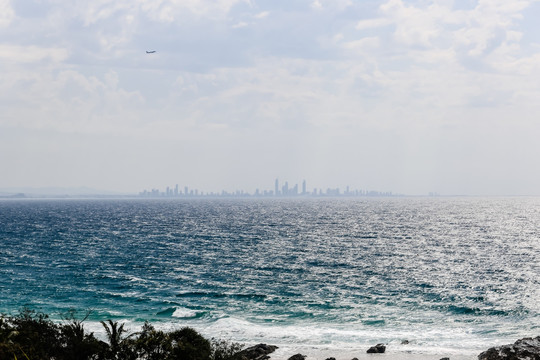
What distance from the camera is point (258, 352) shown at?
38844mm

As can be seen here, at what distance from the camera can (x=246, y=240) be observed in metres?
122

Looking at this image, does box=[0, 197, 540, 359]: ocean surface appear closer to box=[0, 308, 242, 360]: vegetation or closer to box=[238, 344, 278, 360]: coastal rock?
→ box=[238, 344, 278, 360]: coastal rock

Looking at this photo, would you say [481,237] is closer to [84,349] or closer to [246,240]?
[246,240]

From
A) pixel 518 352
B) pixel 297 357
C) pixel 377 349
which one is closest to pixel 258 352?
pixel 297 357

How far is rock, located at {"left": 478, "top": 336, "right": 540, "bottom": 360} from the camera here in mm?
34719

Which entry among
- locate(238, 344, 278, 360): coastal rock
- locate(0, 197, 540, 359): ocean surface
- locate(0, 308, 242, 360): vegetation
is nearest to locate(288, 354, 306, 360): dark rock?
locate(238, 344, 278, 360): coastal rock

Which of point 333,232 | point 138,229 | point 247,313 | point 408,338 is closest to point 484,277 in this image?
point 408,338

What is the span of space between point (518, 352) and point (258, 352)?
19.1m

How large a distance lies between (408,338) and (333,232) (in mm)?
103127

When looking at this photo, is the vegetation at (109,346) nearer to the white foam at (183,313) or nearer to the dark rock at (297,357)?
the dark rock at (297,357)

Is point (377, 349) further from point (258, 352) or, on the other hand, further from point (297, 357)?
point (258, 352)

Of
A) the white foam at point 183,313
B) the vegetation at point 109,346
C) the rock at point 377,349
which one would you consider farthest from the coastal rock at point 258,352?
the white foam at point 183,313

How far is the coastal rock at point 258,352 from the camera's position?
3803 centimetres

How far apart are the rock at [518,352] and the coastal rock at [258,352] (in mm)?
16271
